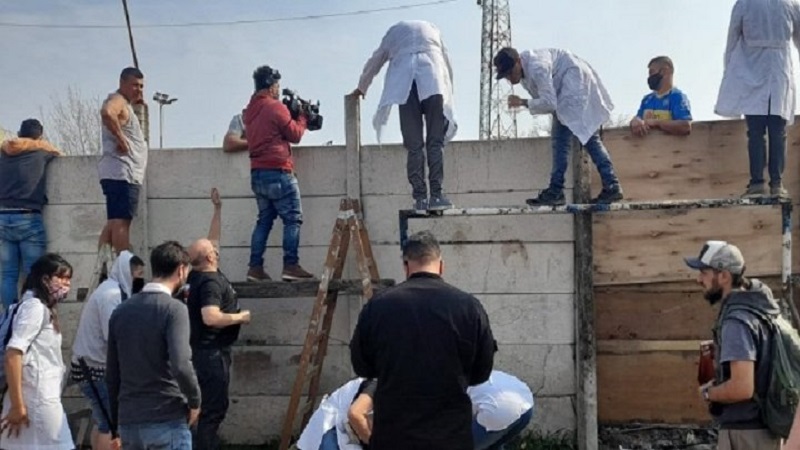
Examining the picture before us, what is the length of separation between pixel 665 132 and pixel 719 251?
1.90 m

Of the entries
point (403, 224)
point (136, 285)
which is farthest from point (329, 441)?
point (136, 285)

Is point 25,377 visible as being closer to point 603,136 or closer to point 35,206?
point 35,206

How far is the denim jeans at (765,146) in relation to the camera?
205 inches

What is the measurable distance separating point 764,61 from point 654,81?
0.89 meters

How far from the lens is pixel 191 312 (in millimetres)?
4898

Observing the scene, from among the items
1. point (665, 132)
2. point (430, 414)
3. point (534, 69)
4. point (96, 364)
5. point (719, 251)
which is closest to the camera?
point (430, 414)

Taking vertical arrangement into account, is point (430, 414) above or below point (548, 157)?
below

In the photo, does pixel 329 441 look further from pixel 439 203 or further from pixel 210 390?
pixel 439 203

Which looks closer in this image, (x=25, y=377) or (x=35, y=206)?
(x=25, y=377)

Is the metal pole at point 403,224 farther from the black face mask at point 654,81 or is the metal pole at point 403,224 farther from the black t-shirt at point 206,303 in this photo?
the black face mask at point 654,81

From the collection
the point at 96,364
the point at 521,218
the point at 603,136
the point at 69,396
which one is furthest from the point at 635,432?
the point at 69,396

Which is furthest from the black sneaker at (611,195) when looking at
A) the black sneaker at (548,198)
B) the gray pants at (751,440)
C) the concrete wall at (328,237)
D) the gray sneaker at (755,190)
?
the gray pants at (751,440)

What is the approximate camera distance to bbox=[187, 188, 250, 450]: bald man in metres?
4.84

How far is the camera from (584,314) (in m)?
5.61
